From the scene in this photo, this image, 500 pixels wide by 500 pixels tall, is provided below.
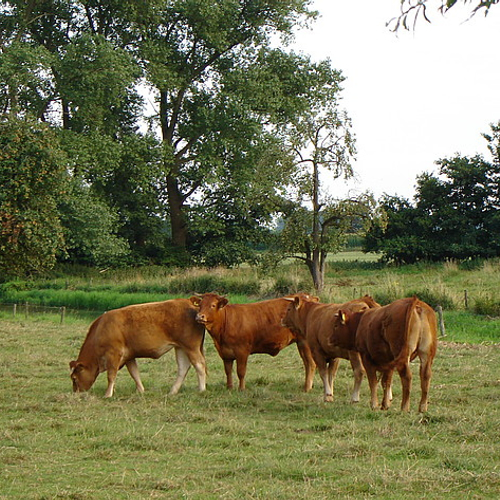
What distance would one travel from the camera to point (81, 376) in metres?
11.9

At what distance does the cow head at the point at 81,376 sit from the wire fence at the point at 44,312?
12636 millimetres

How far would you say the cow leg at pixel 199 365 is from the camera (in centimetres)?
1179

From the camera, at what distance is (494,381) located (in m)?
11.9

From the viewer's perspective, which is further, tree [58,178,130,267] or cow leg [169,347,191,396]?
tree [58,178,130,267]

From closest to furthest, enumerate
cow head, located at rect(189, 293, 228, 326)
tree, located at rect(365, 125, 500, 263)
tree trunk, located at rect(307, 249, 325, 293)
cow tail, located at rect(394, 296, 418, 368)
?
cow tail, located at rect(394, 296, 418, 368), cow head, located at rect(189, 293, 228, 326), tree trunk, located at rect(307, 249, 325, 293), tree, located at rect(365, 125, 500, 263)

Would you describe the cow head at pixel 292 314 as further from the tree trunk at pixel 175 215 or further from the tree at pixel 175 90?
the tree trunk at pixel 175 215

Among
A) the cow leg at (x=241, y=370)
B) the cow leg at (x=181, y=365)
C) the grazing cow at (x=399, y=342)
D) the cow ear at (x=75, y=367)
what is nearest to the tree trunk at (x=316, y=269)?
the cow leg at (x=241, y=370)

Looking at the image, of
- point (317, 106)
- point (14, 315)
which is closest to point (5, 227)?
point (14, 315)

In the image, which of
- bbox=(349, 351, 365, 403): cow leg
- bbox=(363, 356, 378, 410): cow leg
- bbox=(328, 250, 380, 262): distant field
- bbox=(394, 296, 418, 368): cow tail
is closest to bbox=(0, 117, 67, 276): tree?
bbox=(349, 351, 365, 403): cow leg

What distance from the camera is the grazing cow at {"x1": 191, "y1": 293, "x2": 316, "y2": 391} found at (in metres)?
11.9

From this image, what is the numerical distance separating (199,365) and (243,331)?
88 cm

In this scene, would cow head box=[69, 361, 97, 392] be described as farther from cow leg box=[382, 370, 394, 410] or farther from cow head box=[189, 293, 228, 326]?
cow leg box=[382, 370, 394, 410]

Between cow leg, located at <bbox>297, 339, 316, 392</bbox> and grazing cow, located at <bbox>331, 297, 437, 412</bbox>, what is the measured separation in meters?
1.69

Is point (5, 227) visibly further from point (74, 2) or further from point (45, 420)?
point (74, 2)
